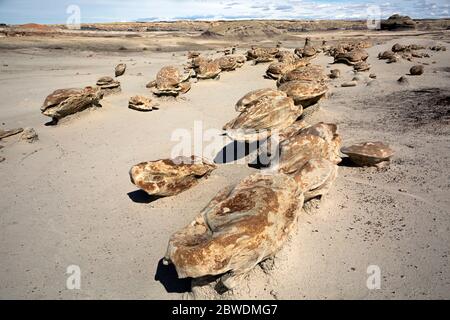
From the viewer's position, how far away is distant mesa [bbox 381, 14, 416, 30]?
52469mm

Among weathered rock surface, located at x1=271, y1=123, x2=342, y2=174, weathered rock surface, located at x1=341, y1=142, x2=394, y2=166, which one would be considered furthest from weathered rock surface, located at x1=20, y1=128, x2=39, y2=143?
weathered rock surface, located at x1=341, y1=142, x2=394, y2=166

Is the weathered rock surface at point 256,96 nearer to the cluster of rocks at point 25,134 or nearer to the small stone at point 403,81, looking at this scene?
the cluster of rocks at point 25,134

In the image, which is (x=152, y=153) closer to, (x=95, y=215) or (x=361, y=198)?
(x=95, y=215)

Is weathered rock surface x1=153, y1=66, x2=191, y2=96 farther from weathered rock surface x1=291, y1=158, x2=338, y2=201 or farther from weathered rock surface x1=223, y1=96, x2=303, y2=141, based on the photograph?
weathered rock surface x1=291, y1=158, x2=338, y2=201

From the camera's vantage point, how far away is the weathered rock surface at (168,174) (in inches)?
169

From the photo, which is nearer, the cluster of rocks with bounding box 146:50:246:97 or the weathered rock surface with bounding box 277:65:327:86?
the weathered rock surface with bounding box 277:65:327:86

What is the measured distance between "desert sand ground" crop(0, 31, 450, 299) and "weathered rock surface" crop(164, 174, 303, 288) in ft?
1.22

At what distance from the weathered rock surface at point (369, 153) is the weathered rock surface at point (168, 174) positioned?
2.27 meters

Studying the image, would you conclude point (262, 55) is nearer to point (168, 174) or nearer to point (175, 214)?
point (168, 174)

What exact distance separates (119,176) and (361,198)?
3.76 metres

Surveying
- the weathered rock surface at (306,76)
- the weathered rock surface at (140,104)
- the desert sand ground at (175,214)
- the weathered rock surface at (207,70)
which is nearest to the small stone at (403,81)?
the desert sand ground at (175,214)

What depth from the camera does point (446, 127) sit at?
6520 millimetres

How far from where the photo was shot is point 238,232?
2.66 m
